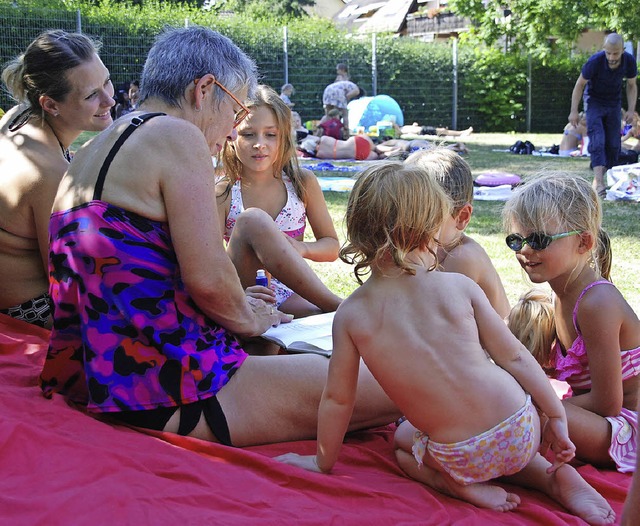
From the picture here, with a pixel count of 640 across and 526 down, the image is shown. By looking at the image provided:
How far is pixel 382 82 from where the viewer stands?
81.8 ft

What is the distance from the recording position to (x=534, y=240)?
120 inches

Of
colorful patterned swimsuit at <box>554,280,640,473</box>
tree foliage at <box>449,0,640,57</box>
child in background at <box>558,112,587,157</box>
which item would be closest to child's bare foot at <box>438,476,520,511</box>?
colorful patterned swimsuit at <box>554,280,640,473</box>

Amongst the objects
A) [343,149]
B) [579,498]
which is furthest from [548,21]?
[579,498]

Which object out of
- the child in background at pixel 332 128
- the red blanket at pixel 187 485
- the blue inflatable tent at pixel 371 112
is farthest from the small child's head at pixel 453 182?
the blue inflatable tent at pixel 371 112

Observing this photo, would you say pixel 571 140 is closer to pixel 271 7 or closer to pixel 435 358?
pixel 435 358

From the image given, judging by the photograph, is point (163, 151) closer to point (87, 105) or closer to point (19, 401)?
point (19, 401)

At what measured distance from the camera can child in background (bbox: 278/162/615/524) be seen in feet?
7.67

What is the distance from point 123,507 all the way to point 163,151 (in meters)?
1.13

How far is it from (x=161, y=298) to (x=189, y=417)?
0.42 metres

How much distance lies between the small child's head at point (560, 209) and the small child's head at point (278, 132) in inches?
65.9

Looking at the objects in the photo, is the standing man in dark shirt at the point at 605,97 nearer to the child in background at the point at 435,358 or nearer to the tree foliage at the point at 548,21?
the child in background at the point at 435,358

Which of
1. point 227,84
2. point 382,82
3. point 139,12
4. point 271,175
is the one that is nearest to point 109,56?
point 139,12

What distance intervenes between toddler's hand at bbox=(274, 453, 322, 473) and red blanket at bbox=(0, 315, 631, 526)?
7cm

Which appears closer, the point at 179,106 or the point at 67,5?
the point at 179,106
